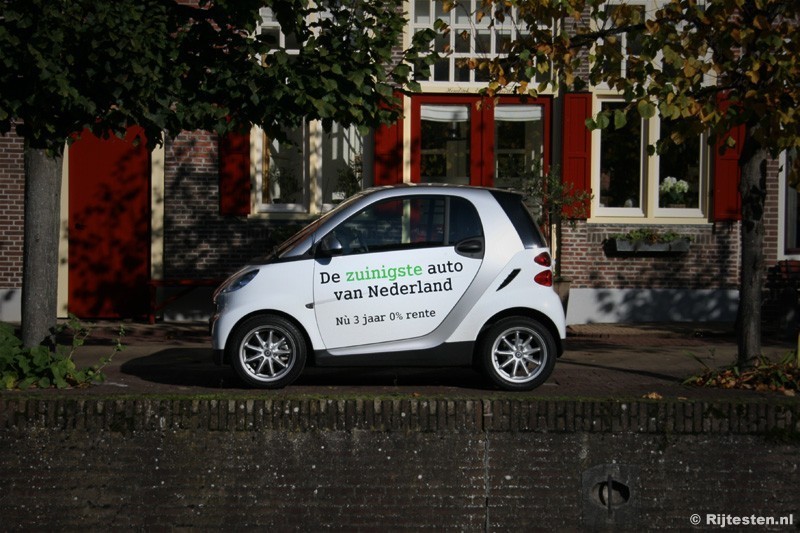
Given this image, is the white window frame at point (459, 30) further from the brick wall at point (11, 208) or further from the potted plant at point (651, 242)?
the brick wall at point (11, 208)

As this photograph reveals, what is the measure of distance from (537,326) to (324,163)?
790 cm

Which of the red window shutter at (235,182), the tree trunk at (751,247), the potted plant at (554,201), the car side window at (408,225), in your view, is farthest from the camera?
the red window shutter at (235,182)

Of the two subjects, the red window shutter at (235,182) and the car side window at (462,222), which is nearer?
the car side window at (462,222)

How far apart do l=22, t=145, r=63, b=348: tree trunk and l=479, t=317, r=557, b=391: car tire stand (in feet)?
11.1

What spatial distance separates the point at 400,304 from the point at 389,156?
736 cm

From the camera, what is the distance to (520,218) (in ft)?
29.7

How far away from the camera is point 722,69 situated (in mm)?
8250

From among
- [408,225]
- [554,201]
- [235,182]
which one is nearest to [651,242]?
[554,201]

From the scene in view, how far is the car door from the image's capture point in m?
8.75

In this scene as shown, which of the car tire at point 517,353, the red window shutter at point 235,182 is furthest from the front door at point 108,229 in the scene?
the car tire at point 517,353

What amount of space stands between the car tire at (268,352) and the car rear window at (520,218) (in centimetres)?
191

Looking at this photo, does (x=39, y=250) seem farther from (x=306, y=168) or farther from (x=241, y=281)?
(x=306, y=168)

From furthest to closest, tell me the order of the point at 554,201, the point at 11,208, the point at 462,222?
the point at 11,208, the point at 554,201, the point at 462,222

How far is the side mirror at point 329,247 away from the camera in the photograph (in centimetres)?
879
